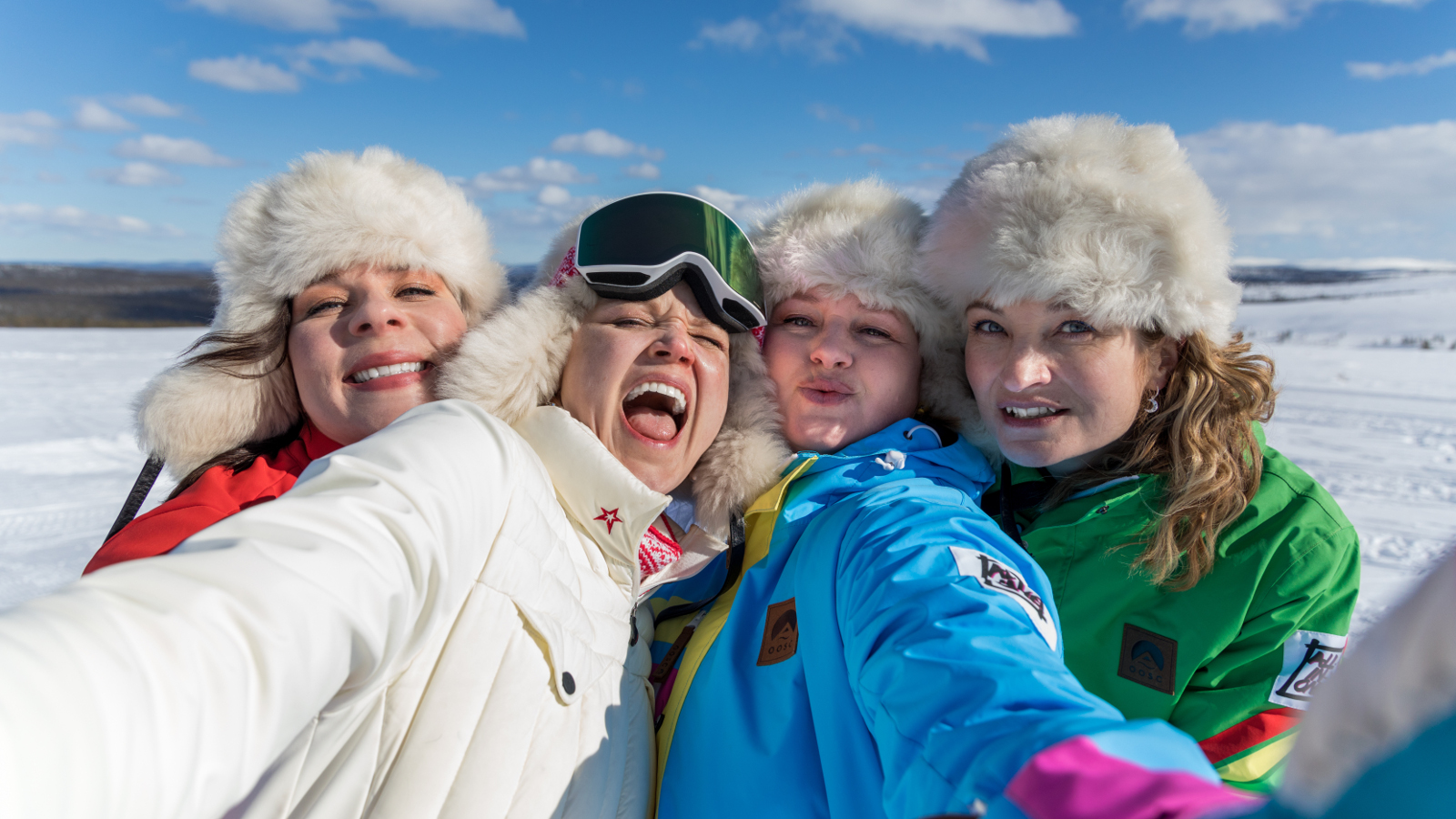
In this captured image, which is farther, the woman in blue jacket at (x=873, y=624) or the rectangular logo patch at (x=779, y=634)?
the rectangular logo patch at (x=779, y=634)

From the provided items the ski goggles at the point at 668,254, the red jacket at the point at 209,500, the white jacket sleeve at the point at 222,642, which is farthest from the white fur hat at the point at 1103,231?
the red jacket at the point at 209,500

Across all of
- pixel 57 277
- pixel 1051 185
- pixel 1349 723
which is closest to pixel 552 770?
pixel 1349 723

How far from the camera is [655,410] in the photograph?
240 centimetres

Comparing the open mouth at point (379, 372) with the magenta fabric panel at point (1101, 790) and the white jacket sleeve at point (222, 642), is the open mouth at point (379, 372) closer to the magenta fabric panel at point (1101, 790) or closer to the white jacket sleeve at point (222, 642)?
the white jacket sleeve at point (222, 642)

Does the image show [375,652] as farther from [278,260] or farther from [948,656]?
[278,260]

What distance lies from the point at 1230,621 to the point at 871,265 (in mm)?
1490

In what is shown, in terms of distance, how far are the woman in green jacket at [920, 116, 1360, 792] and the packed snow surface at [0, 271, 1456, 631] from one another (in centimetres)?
32

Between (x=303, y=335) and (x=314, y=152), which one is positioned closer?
(x=303, y=335)

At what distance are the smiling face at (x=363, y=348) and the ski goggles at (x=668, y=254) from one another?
0.58 m

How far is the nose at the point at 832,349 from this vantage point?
236cm

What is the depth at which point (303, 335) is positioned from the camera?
7.36 feet

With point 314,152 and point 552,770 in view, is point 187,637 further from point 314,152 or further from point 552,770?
point 314,152

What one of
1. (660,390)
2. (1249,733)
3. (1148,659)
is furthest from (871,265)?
(1249,733)

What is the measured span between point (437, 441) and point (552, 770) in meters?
0.73
